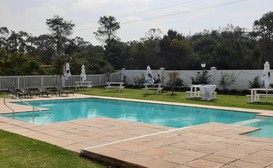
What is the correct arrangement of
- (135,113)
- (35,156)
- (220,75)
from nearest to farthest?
(35,156), (135,113), (220,75)

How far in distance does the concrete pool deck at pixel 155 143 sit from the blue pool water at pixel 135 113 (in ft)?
7.89

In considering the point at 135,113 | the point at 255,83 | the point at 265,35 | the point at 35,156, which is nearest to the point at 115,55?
the point at 265,35

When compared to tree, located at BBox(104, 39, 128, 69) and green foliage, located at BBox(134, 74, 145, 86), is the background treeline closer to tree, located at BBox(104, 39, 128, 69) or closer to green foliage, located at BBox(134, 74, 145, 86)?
tree, located at BBox(104, 39, 128, 69)

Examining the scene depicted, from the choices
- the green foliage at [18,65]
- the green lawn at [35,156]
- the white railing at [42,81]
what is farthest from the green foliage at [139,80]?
the green lawn at [35,156]

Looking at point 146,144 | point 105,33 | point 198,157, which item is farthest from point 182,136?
point 105,33

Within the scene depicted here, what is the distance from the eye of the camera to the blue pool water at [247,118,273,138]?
337 inches

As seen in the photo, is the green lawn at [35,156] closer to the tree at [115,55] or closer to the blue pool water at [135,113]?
the blue pool water at [135,113]

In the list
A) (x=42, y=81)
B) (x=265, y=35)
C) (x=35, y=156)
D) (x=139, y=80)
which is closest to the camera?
(x=35, y=156)

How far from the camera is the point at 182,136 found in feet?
23.8

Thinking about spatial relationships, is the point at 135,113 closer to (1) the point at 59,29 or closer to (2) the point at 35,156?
(2) the point at 35,156

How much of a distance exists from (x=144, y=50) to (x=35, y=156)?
1202 inches

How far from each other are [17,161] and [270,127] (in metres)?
7.71

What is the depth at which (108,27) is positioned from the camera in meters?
44.8

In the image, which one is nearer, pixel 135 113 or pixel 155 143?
pixel 155 143
